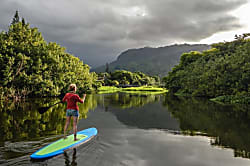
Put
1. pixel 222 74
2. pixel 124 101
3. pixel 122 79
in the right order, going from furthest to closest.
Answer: pixel 122 79, pixel 222 74, pixel 124 101

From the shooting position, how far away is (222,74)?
1423 inches

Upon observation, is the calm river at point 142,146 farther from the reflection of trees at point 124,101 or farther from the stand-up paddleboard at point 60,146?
the reflection of trees at point 124,101

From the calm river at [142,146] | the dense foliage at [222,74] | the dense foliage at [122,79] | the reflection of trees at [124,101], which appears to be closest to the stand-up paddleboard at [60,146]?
the calm river at [142,146]

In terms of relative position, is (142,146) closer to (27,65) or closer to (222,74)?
(27,65)

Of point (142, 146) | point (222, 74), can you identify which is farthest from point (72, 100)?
point (222, 74)

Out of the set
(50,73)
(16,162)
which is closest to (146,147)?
(16,162)

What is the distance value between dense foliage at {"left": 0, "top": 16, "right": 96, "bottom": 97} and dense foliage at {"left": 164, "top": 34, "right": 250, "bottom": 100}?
29.7 meters

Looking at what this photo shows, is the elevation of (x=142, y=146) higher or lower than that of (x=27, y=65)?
lower

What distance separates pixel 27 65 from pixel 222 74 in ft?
118

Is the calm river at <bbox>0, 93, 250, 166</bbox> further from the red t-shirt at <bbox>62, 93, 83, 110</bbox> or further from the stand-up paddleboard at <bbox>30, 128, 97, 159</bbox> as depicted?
the red t-shirt at <bbox>62, 93, 83, 110</bbox>

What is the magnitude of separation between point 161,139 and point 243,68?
28.5 metres

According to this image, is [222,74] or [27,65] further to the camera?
[222,74]

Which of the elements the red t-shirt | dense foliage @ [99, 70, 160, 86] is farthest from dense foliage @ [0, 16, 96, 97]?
dense foliage @ [99, 70, 160, 86]

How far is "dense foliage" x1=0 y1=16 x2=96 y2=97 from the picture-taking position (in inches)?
1188
